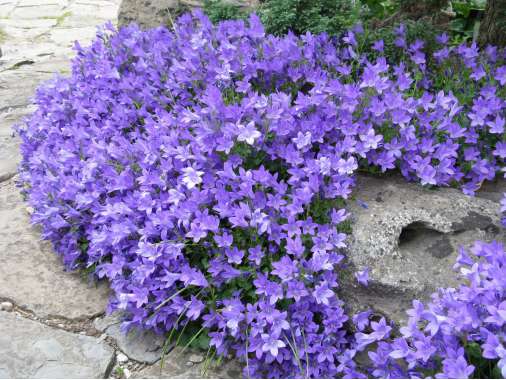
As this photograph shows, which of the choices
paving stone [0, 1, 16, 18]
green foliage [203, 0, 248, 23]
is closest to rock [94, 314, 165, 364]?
green foliage [203, 0, 248, 23]

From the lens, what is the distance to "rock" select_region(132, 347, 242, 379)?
8.56 ft

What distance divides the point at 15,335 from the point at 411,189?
78.0 inches

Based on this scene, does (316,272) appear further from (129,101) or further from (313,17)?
(313,17)

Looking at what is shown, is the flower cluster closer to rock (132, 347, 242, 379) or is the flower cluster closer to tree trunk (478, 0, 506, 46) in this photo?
rock (132, 347, 242, 379)

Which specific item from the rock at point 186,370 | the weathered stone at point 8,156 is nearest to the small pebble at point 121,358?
the rock at point 186,370

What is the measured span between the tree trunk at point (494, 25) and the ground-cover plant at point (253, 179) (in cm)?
27

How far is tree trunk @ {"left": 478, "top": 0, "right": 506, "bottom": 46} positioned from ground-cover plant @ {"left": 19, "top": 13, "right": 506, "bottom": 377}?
27 centimetres

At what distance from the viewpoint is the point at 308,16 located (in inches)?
177

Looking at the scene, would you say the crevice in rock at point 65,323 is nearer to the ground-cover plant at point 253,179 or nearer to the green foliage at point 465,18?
the ground-cover plant at point 253,179

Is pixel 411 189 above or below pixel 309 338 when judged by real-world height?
above

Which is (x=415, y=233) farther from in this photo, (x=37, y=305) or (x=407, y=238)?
(x=37, y=305)

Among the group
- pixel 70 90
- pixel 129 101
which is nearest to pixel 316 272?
pixel 129 101

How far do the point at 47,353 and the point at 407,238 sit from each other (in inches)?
66.8

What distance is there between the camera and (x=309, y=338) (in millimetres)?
2551
